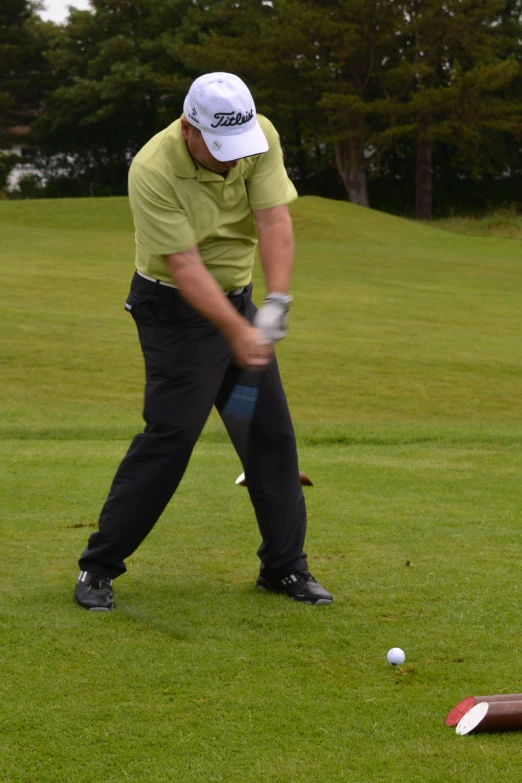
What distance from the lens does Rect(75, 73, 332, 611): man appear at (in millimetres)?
3574

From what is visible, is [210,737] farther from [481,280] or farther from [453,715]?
[481,280]

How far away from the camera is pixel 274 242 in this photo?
12.7 ft

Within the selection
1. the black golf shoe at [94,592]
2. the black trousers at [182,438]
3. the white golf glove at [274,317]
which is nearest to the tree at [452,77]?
the black trousers at [182,438]

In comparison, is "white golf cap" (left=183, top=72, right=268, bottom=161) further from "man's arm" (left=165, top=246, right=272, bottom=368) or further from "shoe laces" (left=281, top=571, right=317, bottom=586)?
"shoe laces" (left=281, top=571, right=317, bottom=586)

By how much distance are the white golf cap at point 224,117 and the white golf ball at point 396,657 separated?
1801mm

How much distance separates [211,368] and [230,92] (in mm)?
1083

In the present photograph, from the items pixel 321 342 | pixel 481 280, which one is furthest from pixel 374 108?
pixel 321 342

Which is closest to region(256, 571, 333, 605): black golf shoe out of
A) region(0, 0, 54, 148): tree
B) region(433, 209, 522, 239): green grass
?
region(433, 209, 522, 239): green grass

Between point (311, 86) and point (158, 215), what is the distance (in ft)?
153

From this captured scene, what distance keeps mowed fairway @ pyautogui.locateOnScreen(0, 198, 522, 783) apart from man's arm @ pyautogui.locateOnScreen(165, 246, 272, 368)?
106 centimetres

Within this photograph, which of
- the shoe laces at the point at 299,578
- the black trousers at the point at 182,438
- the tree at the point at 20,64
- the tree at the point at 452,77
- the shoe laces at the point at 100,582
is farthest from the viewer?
the tree at the point at 20,64

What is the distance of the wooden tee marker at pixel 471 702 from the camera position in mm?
2922

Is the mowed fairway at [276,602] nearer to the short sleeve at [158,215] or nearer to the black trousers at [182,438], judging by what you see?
the black trousers at [182,438]

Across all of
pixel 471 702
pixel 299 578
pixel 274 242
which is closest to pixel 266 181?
pixel 274 242
